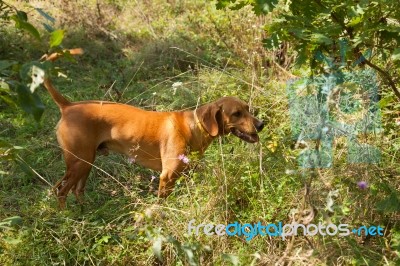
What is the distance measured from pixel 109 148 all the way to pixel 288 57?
2759 mm

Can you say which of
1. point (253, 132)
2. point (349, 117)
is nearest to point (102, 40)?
point (253, 132)

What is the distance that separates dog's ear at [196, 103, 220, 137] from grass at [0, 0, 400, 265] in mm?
150

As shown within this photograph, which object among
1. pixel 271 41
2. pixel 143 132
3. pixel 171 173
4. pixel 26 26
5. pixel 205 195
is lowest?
pixel 171 173

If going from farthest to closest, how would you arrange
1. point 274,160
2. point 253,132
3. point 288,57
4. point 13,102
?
point 288,57
point 253,132
point 274,160
point 13,102

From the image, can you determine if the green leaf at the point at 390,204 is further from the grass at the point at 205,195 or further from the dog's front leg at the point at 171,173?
the dog's front leg at the point at 171,173

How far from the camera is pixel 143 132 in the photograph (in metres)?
4.62

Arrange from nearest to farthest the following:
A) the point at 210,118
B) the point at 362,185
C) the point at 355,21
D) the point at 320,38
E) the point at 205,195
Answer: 1. the point at 320,38
2. the point at 355,21
3. the point at 362,185
4. the point at 205,195
5. the point at 210,118

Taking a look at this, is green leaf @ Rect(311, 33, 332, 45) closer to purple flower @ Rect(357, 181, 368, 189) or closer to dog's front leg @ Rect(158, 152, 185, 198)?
purple flower @ Rect(357, 181, 368, 189)

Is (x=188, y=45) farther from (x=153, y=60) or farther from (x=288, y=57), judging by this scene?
(x=288, y=57)

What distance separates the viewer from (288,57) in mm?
6387

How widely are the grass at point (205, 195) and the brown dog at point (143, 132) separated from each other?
0.49 ft

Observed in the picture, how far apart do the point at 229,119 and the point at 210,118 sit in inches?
6.7

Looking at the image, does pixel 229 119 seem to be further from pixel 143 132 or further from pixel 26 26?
pixel 26 26

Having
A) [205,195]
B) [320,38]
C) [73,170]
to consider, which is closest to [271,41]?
[320,38]
